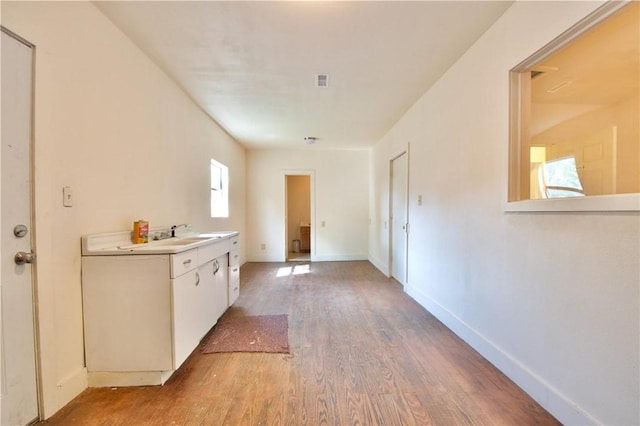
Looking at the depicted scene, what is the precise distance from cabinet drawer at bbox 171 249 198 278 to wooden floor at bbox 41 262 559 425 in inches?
27.9

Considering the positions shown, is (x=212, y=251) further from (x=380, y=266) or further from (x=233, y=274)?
(x=380, y=266)

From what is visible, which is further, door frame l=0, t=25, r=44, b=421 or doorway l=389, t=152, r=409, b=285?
doorway l=389, t=152, r=409, b=285

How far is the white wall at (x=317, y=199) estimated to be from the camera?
579 centimetres

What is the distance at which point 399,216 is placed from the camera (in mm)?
4051

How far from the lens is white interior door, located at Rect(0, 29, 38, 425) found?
127cm

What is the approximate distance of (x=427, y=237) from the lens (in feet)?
9.78

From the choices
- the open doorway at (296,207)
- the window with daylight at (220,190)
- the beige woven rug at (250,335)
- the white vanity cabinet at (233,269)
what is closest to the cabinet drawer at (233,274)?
the white vanity cabinet at (233,269)

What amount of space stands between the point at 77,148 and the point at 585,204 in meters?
2.76

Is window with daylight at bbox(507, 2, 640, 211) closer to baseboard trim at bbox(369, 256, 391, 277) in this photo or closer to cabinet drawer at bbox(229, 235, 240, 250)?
cabinet drawer at bbox(229, 235, 240, 250)

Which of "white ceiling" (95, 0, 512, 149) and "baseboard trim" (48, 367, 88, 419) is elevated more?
"white ceiling" (95, 0, 512, 149)

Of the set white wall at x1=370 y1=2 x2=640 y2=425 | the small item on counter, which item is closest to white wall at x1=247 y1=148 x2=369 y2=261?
white wall at x1=370 y1=2 x2=640 y2=425

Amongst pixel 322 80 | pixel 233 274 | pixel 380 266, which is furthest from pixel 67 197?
pixel 380 266

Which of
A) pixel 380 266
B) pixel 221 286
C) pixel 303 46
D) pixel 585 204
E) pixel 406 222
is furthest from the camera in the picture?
pixel 380 266

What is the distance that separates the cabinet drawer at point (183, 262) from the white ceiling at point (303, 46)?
5.24 feet
